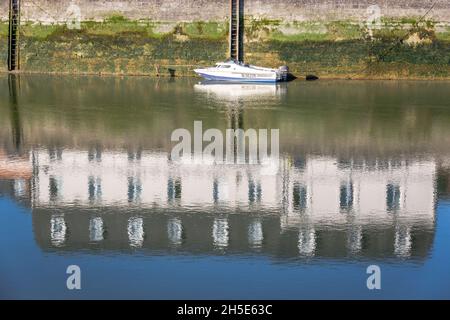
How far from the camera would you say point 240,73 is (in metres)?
48.8

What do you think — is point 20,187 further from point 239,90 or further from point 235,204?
point 239,90

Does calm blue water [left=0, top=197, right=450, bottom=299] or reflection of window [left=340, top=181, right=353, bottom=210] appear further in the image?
reflection of window [left=340, top=181, right=353, bottom=210]

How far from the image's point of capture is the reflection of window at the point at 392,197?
20797mm

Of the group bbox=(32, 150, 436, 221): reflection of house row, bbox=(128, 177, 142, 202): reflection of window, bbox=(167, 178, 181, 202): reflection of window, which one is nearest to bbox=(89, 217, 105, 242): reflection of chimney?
bbox=(32, 150, 436, 221): reflection of house row

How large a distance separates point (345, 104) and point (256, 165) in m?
14.8

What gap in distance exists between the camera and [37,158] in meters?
25.9

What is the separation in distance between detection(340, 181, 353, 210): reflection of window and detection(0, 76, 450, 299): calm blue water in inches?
2.2

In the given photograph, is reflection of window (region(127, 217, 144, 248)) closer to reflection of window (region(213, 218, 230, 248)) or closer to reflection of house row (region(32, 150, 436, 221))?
reflection of house row (region(32, 150, 436, 221))

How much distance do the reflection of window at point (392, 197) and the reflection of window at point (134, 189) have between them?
21.8ft

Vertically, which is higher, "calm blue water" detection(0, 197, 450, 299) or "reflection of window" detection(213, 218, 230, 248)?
"reflection of window" detection(213, 218, 230, 248)

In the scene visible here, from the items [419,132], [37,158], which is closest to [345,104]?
[419,132]

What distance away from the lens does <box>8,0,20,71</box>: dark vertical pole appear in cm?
5116

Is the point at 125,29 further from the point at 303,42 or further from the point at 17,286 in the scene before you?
the point at 17,286

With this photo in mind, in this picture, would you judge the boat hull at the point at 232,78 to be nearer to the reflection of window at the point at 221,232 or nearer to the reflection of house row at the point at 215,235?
the reflection of house row at the point at 215,235
